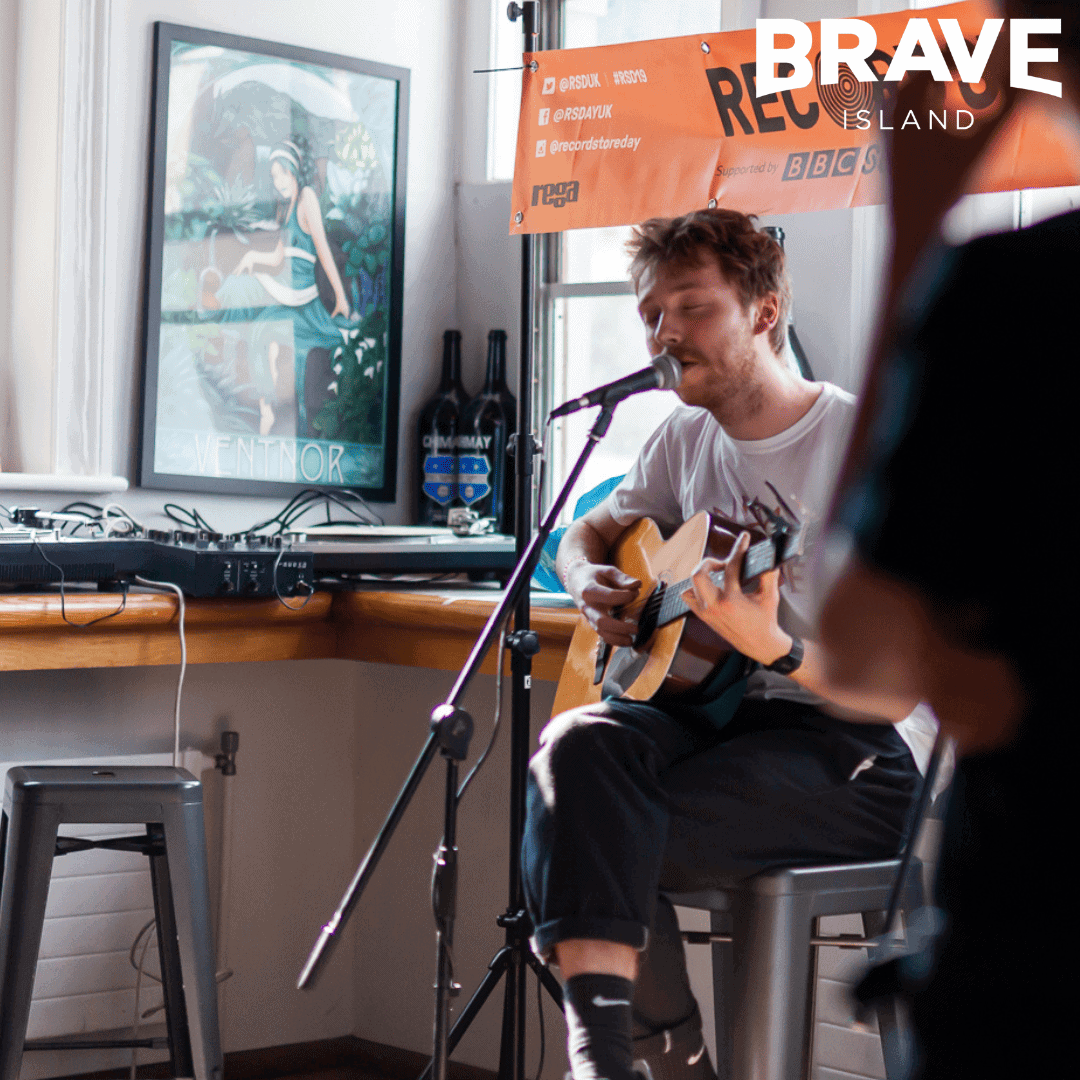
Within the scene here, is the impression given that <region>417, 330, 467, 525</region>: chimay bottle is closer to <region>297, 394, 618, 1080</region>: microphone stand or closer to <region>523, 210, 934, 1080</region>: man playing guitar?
<region>523, 210, 934, 1080</region>: man playing guitar

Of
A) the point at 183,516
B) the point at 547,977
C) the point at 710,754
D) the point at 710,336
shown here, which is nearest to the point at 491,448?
the point at 183,516

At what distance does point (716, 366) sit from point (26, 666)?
109 centimetres

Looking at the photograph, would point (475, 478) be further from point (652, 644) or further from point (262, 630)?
point (652, 644)

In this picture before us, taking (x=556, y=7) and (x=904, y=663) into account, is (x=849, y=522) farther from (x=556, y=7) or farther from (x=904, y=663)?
(x=556, y=7)

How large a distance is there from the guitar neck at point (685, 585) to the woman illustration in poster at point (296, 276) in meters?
1.22

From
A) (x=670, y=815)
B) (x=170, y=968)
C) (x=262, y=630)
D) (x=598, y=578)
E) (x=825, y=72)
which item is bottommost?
(x=170, y=968)

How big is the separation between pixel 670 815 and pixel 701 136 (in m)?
1.10

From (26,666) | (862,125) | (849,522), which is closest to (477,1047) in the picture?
(26,666)

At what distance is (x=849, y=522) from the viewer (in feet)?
2.03

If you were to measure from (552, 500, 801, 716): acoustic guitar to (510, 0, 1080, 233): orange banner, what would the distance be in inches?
21.2

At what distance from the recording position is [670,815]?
4.90 ft

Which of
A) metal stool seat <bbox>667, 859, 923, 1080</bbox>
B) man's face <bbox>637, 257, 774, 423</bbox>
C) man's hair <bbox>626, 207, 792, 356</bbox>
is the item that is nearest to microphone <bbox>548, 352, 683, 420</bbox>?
man's face <bbox>637, 257, 774, 423</bbox>

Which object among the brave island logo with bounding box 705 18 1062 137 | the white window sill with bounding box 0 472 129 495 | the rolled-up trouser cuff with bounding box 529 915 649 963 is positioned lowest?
the rolled-up trouser cuff with bounding box 529 915 649 963

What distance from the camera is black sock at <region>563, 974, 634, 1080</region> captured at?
136cm
